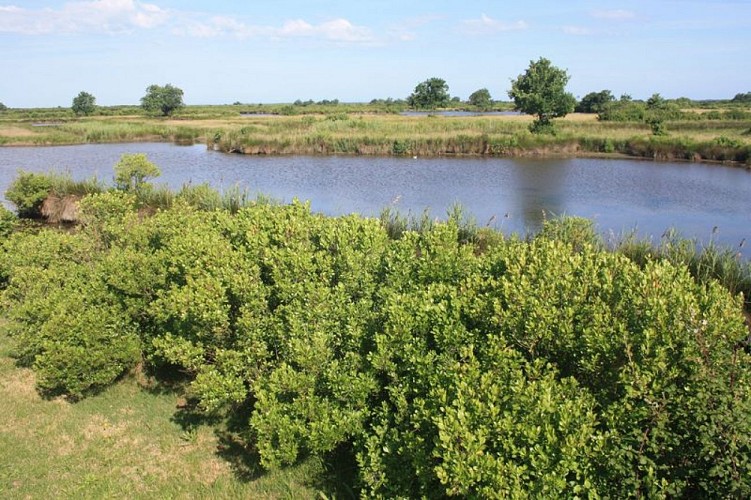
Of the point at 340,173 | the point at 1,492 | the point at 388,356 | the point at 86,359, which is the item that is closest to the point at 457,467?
the point at 388,356

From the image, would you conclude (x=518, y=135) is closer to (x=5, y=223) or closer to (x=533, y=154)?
(x=533, y=154)

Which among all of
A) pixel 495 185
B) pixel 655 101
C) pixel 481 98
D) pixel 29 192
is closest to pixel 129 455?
pixel 29 192

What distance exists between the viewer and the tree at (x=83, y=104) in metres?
90.9

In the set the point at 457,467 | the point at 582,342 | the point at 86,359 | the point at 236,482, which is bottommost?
the point at 236,482

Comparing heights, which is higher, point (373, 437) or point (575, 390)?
point (575, 390)

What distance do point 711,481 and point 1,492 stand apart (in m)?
6.68

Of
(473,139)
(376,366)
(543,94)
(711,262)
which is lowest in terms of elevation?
(376,366)

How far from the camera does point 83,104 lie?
91062 millimetres

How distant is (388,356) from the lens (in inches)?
207

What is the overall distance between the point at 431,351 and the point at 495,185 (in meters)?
22.3

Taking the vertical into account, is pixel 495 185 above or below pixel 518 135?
below

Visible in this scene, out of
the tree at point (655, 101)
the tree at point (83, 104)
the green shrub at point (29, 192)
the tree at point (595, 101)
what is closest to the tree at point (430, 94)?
the tree at point (595, 101)

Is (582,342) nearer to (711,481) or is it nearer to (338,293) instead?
(711,481)

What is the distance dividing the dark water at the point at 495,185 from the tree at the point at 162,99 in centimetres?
4734
